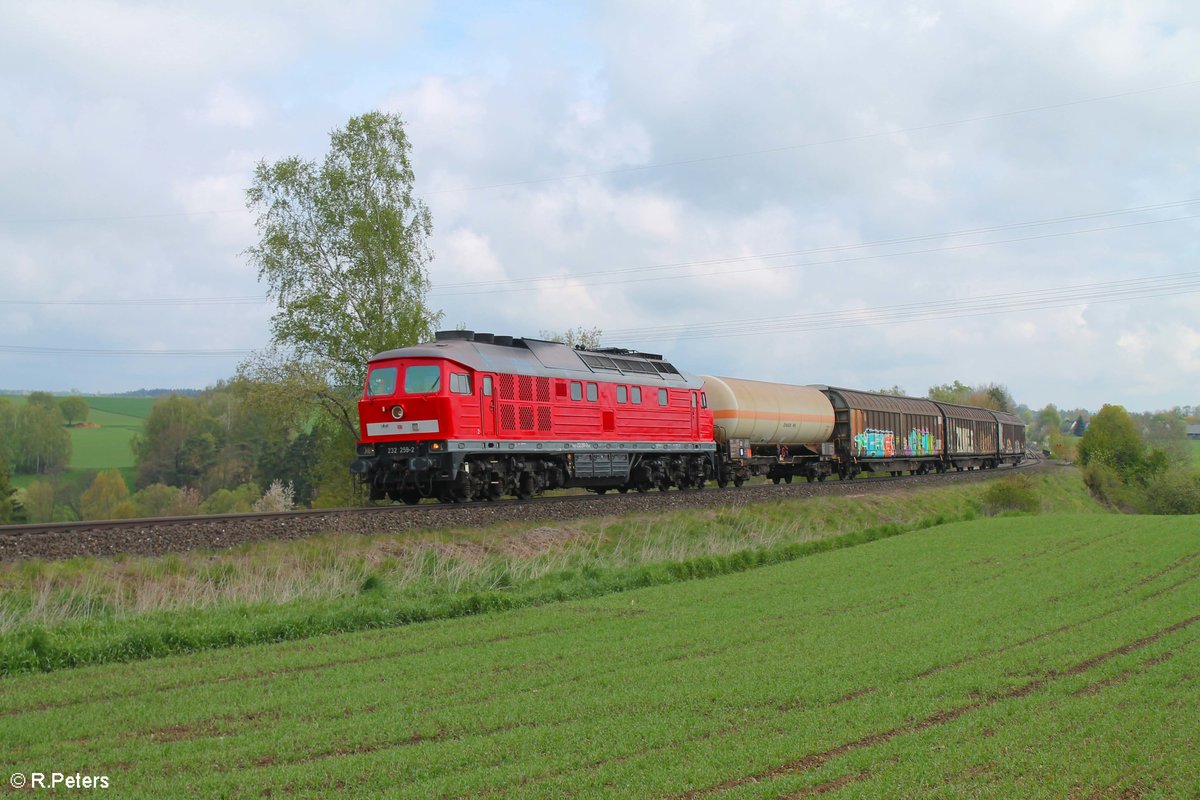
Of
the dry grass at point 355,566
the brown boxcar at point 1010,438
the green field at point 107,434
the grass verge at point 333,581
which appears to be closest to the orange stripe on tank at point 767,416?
the dry grass at point 355,566

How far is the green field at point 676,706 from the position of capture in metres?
7.05

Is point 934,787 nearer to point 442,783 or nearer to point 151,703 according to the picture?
point 442,783

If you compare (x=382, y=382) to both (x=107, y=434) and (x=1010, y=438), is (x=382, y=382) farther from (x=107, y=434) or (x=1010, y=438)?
(x=107, y=434)

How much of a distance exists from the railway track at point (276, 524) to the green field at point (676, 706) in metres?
7.82

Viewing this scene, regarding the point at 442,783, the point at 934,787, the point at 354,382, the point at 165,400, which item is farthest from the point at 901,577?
the point at 165,400

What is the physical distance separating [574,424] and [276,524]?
10.9 metres

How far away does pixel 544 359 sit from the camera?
30000 mm

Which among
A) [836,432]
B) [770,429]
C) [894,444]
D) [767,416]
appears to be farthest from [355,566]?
[894,444]

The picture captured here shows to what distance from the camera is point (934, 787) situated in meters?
6.75

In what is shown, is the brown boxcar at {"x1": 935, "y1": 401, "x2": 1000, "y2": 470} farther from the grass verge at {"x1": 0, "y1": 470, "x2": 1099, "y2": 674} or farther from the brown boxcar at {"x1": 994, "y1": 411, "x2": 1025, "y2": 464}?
the grass verge at {"x1": 0, "y1": 470, "x2": 1099, "y2": 674}
